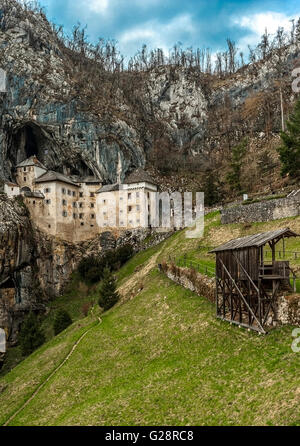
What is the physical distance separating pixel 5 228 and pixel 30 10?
194 feet

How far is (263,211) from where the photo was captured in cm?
4716

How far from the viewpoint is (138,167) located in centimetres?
8281

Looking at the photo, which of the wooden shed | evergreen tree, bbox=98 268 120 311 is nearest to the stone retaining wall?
the wooden shed

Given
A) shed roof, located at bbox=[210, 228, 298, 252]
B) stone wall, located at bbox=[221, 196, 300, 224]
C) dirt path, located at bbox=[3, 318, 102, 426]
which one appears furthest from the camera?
stone wall, located at bbox=[221, 196, 300, 224]

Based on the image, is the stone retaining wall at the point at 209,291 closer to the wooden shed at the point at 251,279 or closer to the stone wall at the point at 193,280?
the stone wall at the point at 193,280

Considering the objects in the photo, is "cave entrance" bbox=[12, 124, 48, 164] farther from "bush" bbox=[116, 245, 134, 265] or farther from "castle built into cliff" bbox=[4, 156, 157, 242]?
"bush" bbox=[116, 245, 134, 265]

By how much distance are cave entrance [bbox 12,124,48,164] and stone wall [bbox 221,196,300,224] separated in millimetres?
44902

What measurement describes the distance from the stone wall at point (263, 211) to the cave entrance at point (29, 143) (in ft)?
147

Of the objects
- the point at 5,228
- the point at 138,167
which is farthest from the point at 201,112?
the point at 5,228

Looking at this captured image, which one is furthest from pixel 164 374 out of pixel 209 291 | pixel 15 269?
pixel 15 269

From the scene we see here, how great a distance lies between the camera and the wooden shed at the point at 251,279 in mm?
21312

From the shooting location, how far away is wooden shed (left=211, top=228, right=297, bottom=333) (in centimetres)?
2131

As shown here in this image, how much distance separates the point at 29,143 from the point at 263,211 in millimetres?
53450

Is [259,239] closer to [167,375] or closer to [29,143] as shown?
[167,375]
